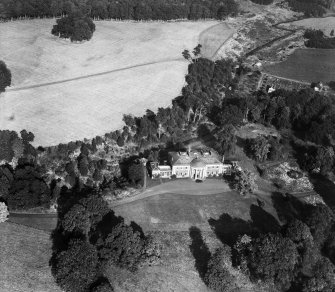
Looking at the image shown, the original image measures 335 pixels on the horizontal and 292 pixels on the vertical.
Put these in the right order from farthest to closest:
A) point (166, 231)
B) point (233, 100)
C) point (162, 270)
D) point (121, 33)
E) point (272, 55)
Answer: point (272, 55)
point (121, 33)
point (233, 100)
point (166, 231)
point (162, 270)

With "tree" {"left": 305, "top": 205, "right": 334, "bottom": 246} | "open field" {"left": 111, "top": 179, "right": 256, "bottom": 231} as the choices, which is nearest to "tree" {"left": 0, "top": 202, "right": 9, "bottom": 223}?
"open field" {"left": 111, "top": 179, "right": 256, "bottom": 231}

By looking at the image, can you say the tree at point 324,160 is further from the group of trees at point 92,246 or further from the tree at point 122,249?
the tree at point 122,249

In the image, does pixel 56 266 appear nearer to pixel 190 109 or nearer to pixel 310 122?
pixel 190 109

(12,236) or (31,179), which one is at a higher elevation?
(31,179)

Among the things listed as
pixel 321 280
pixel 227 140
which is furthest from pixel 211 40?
pixel 321 280

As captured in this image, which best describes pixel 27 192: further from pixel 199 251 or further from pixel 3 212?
pixel 199 251

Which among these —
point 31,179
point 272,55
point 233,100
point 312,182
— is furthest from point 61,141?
point 272,55
